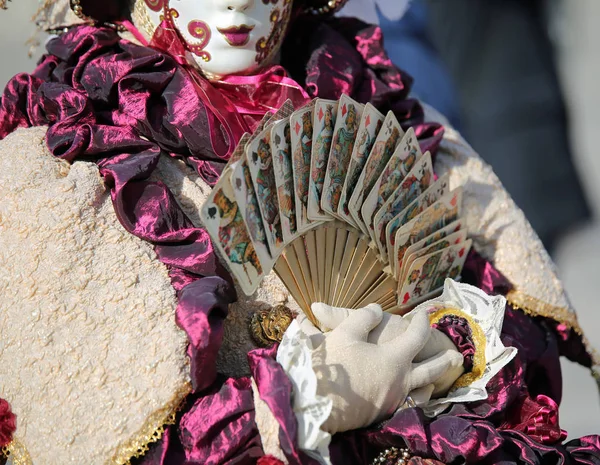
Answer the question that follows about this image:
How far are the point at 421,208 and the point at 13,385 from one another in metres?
0.80

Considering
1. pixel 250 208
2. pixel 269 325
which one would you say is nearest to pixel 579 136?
pixel 269 325

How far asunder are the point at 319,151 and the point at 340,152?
0.06m

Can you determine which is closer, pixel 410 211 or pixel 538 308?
pixel 410 211

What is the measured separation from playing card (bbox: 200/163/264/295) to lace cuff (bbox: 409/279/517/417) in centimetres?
33

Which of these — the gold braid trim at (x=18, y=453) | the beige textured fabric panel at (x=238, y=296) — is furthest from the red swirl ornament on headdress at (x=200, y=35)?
the gold braid trim at (x=18, y=453)

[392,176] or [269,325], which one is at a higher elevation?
[392,176]

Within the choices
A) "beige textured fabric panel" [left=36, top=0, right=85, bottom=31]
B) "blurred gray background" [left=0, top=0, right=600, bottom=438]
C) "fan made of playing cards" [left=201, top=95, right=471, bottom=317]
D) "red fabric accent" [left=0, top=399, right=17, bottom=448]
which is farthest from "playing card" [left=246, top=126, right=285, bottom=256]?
"blurred gray background" [left=0, top=0, right=600, bottom=438]

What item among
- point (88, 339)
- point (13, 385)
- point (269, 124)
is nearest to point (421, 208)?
point (269, 124)

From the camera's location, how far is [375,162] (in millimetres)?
1552

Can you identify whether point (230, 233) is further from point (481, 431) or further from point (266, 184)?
point (481, 431)

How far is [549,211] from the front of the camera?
435 centimetres

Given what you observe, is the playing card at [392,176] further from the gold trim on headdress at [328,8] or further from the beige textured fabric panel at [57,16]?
the beige textured fabric panel at [57,16]

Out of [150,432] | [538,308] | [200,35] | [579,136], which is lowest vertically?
[579,136]

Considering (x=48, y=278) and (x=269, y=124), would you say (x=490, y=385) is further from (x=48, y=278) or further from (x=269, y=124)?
(x=48, y=278)
